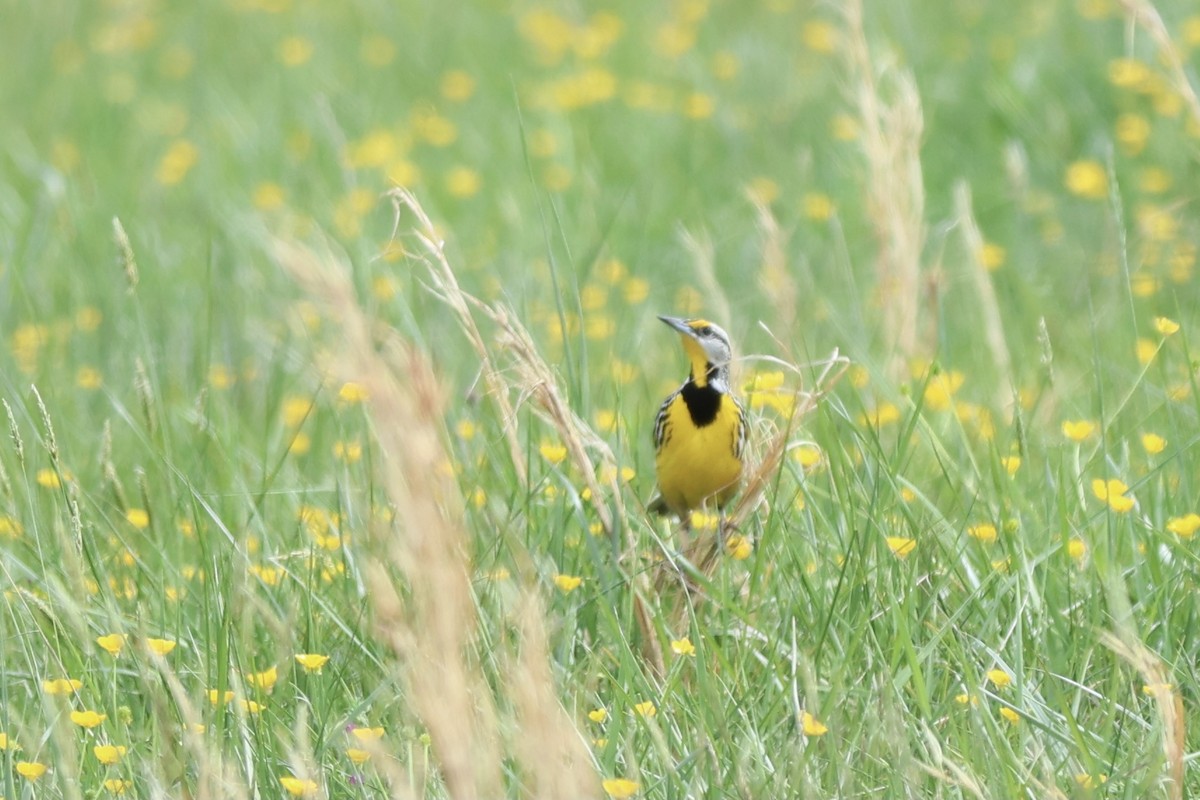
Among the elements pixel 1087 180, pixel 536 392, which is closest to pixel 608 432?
pixel 536 392

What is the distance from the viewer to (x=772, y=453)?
325 centimetres

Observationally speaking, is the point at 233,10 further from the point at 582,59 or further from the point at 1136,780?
the point at 1136,780

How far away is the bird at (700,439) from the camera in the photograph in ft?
13.0

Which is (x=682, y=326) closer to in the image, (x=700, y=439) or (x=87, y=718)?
(x=700, y=439)

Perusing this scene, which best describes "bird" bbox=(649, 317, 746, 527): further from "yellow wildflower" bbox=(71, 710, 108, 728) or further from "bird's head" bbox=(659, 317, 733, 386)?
"yellow wildflower" bbox=(71, 710, 108, 728)

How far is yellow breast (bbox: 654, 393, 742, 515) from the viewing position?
13.0 feet

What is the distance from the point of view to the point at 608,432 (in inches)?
154

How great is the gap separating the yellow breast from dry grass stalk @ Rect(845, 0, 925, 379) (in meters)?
0.89

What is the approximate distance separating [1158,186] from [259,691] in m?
4.73

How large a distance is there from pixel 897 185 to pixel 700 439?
1328 mm

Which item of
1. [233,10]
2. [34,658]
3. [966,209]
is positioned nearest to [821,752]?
[34,658]

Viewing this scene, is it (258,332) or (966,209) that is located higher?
(966,209)

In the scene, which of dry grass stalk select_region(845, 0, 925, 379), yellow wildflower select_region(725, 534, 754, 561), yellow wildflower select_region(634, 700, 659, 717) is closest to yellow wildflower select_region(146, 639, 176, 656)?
yellow wildflower select_region(634, 700, 659, 717)

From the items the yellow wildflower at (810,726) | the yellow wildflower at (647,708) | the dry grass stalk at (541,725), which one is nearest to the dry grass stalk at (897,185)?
the yellow wildflower at (647,708)
